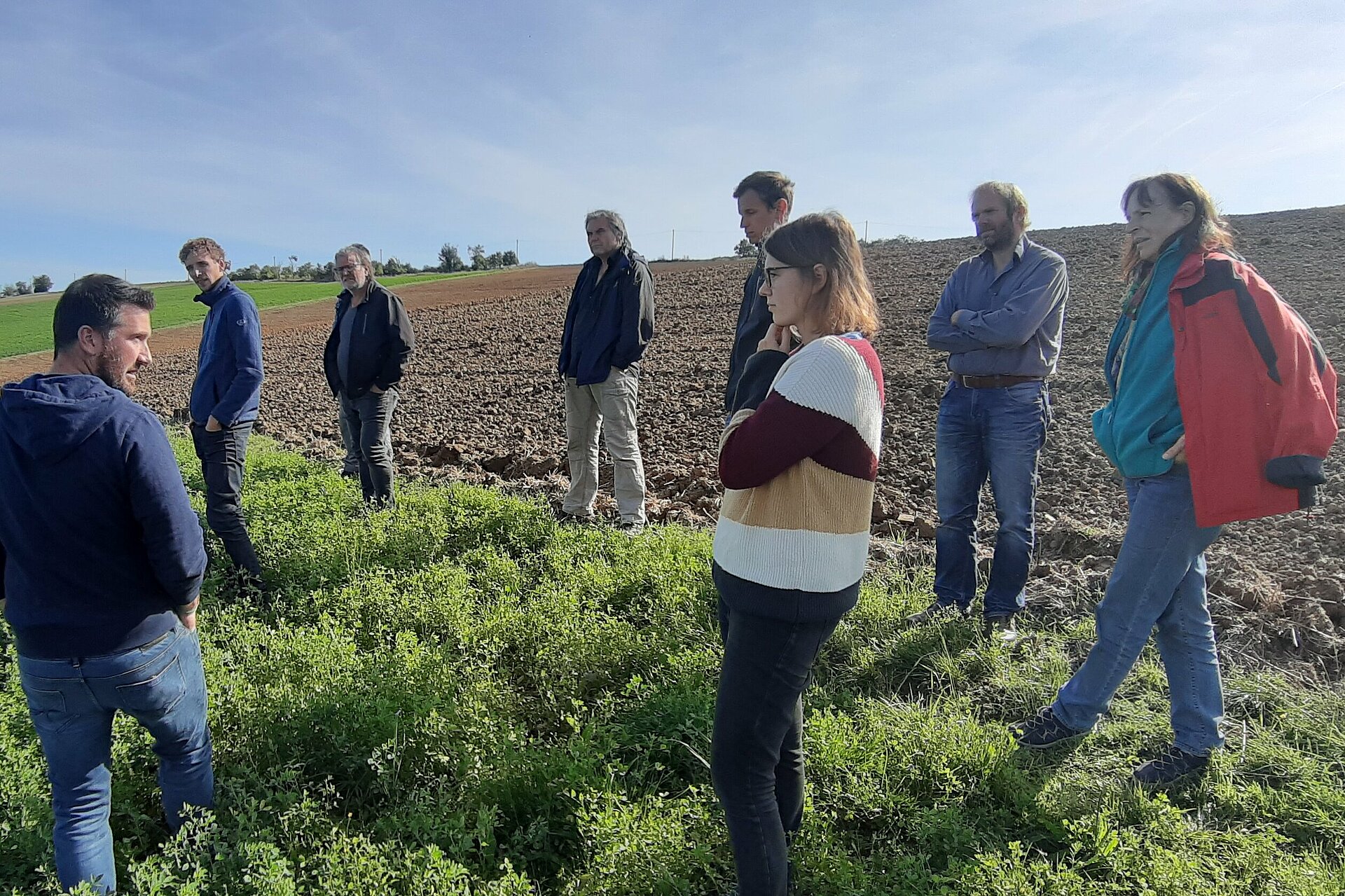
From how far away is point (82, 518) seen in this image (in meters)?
2.04

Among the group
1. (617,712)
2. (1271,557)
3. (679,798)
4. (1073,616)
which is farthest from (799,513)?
(1271,557)

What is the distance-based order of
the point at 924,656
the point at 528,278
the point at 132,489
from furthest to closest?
the point at 528,278 → the point at 924,656 → the point at 132,489

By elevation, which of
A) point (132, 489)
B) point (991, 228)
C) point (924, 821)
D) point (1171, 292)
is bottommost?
point (924, 821)

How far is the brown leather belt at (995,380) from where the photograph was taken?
3.63 meters

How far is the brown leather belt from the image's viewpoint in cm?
363

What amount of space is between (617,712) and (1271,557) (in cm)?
439

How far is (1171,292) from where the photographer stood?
2.55 meters

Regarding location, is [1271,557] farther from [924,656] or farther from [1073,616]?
[924,656]

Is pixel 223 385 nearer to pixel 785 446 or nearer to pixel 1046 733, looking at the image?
pixel 785 446

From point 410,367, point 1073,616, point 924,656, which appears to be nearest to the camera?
point 924,656

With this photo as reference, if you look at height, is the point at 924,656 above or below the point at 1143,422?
below

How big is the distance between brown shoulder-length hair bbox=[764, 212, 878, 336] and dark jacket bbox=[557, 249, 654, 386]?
3.13 m

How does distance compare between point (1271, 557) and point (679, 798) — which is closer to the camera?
point (679, 798)

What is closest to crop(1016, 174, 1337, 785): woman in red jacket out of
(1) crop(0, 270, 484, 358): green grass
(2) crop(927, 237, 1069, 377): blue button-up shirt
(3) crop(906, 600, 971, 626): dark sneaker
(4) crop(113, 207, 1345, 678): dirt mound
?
(4) crop(113, 207, 1345, 678): dirt mound
